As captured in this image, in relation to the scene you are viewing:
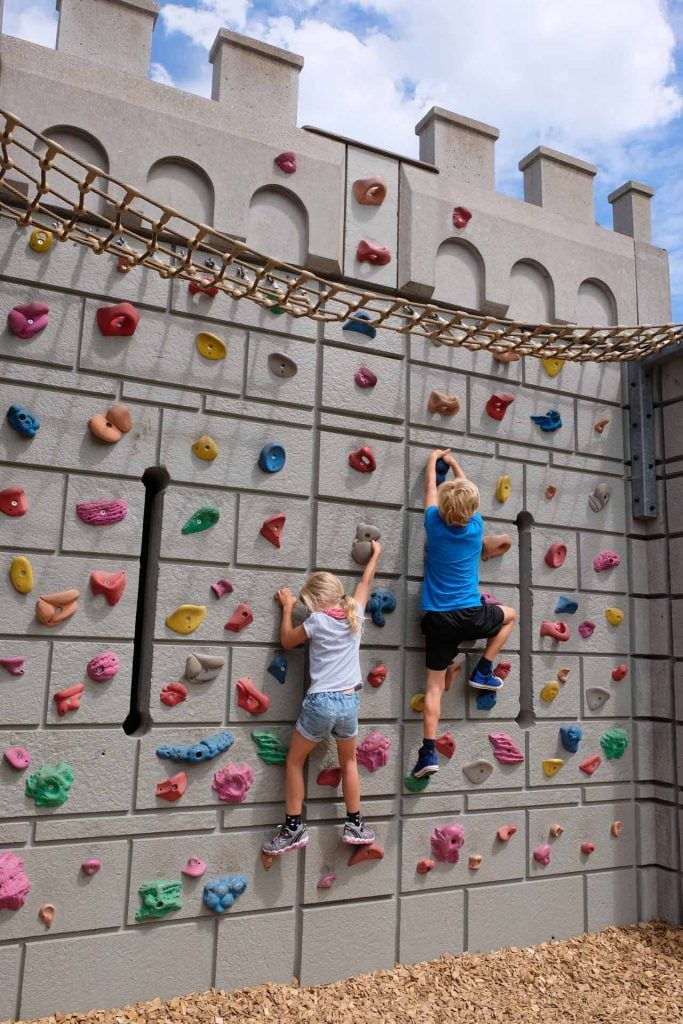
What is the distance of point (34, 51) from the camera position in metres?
4.64

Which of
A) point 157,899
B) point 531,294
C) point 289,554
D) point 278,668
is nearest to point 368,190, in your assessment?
point 531,294

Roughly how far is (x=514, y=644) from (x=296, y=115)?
12.8 feet

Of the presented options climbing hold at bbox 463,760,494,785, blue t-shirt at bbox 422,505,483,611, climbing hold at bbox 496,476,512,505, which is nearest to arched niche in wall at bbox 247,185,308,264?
blue t-shirt at bbox 422,505,483,611

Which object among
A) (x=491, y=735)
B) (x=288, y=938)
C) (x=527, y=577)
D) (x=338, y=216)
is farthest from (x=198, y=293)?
(x=288, y=938)

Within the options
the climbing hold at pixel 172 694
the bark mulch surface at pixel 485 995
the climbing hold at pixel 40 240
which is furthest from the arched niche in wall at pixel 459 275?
the bark mulch surface at pixel 485 995

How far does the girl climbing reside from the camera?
15.6 ft

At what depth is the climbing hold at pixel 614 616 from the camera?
6184 mm

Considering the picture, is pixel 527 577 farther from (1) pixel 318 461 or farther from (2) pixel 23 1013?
(2) pixel 23 1013

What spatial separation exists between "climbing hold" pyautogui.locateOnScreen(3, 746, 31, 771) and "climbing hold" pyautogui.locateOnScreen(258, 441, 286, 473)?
82.1 inches

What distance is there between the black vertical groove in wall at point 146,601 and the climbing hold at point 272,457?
60 cm

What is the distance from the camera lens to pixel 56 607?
4.43 meters

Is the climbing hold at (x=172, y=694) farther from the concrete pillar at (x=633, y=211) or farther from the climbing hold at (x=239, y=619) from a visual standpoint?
the concrete pillar at (x=633, y=211)

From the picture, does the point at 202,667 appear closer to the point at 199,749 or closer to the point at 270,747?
the point at 199,749

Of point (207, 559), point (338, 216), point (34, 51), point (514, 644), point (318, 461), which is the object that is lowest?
point (514, 644)
